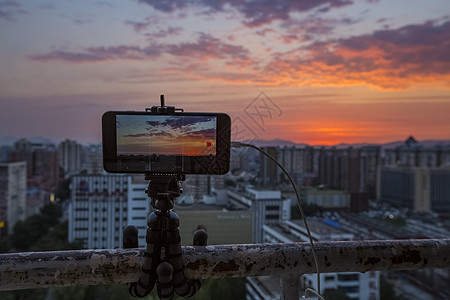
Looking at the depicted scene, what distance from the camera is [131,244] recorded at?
2.47ft

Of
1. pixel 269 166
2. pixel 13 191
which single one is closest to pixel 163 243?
pixel 269 166

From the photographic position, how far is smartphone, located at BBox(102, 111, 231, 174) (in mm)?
684

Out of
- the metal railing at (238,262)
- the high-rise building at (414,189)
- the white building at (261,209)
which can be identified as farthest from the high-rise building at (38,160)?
the metal railing at (238,262)

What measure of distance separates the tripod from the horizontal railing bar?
1.0 inches

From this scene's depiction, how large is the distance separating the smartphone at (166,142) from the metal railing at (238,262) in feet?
0.56

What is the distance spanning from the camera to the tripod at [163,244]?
0.70 metres

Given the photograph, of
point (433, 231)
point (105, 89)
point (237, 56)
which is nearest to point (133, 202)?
point (105, 89)

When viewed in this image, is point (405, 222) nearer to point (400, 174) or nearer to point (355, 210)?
point (400, 174)

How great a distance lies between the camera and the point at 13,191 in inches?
360

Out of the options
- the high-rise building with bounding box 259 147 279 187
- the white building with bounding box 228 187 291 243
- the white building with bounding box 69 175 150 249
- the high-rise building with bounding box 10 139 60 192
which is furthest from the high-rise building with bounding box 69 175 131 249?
the high-rise building with bounding box 259 147 279 187

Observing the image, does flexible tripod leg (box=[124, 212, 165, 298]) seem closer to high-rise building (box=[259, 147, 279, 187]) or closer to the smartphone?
the smartphone

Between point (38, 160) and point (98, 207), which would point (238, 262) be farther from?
point (38, 160)

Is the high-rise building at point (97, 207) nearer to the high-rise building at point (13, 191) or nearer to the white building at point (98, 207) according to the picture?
the white building at point (98, 207)

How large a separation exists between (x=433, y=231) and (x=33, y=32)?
8736 mm
